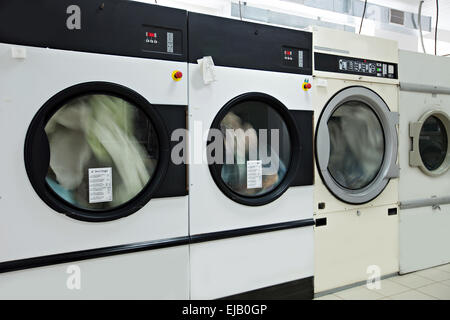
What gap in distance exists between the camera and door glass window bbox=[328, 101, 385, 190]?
2410mm

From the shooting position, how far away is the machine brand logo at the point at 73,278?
1.57 m

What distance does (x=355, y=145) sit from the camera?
250cm

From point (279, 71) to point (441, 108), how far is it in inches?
67.5

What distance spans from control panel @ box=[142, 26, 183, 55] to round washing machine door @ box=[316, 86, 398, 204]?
1.15 metres

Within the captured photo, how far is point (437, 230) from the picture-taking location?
2.83 m

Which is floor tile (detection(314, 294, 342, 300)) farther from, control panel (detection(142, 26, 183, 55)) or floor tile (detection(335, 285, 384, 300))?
control panel (detection(142, 26, 183, 55))

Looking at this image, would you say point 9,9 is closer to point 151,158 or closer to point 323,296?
point 151,158

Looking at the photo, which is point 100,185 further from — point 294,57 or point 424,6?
point 424,6

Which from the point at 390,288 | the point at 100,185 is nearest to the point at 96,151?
the point at 100,185

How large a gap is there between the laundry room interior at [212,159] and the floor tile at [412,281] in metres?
0.05

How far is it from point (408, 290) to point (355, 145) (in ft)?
3.83

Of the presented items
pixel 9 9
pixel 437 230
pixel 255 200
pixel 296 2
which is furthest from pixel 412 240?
pixel 9 9

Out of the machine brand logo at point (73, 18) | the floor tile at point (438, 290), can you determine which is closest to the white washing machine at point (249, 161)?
the machine brand logo at point (73, 18)

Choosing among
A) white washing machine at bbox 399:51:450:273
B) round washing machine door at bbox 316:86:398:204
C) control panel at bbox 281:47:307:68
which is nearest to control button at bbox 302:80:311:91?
control panel at bbox 281:47:307:68
